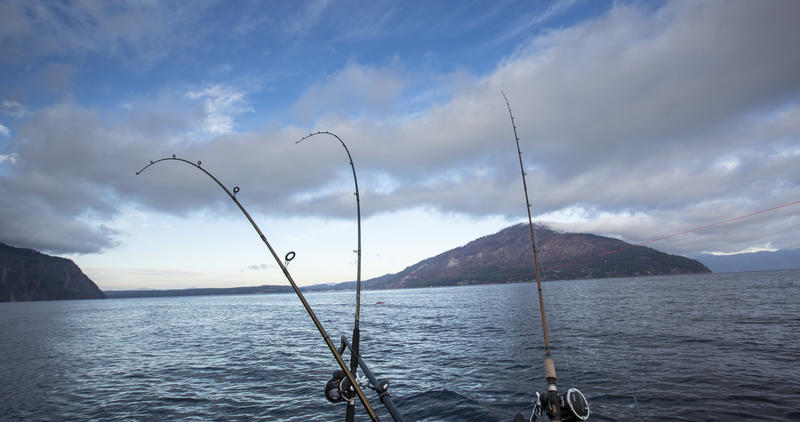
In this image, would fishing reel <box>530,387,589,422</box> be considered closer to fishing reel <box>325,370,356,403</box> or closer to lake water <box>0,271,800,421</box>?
fishing reel <box>325,370,356,403</box>

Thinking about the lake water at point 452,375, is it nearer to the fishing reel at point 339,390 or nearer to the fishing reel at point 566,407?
the fishing reel at point 339,390

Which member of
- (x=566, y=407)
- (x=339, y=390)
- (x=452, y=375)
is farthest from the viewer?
(x=452, y=375)

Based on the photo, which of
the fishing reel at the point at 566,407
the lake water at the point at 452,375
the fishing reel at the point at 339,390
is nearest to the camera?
the fishing reel at the point at 566,407

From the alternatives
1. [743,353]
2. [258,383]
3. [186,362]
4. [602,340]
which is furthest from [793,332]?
[186,362]

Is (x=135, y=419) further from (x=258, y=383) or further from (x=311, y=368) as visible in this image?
(x=311, y=368)

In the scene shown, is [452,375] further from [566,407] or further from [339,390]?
[566,407]

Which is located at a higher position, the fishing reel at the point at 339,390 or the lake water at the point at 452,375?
the fishing reel at the point at 339,390

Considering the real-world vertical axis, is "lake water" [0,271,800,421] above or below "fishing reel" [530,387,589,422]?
below

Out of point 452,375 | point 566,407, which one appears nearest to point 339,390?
point 566,407

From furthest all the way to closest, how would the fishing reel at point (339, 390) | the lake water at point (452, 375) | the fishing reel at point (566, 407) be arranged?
the lake water at point (452, 375)
the fishing reel at point (339, 390)
the fishing reel at point (566, 407)

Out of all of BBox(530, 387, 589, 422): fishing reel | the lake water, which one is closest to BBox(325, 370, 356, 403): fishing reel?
BBox(530, 387, 589, 422): fishing reel

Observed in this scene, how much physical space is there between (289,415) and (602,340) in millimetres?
20368

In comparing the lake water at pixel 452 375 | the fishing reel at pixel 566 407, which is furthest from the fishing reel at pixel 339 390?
the lake water at pixel 452 375

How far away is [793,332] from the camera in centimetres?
2272
